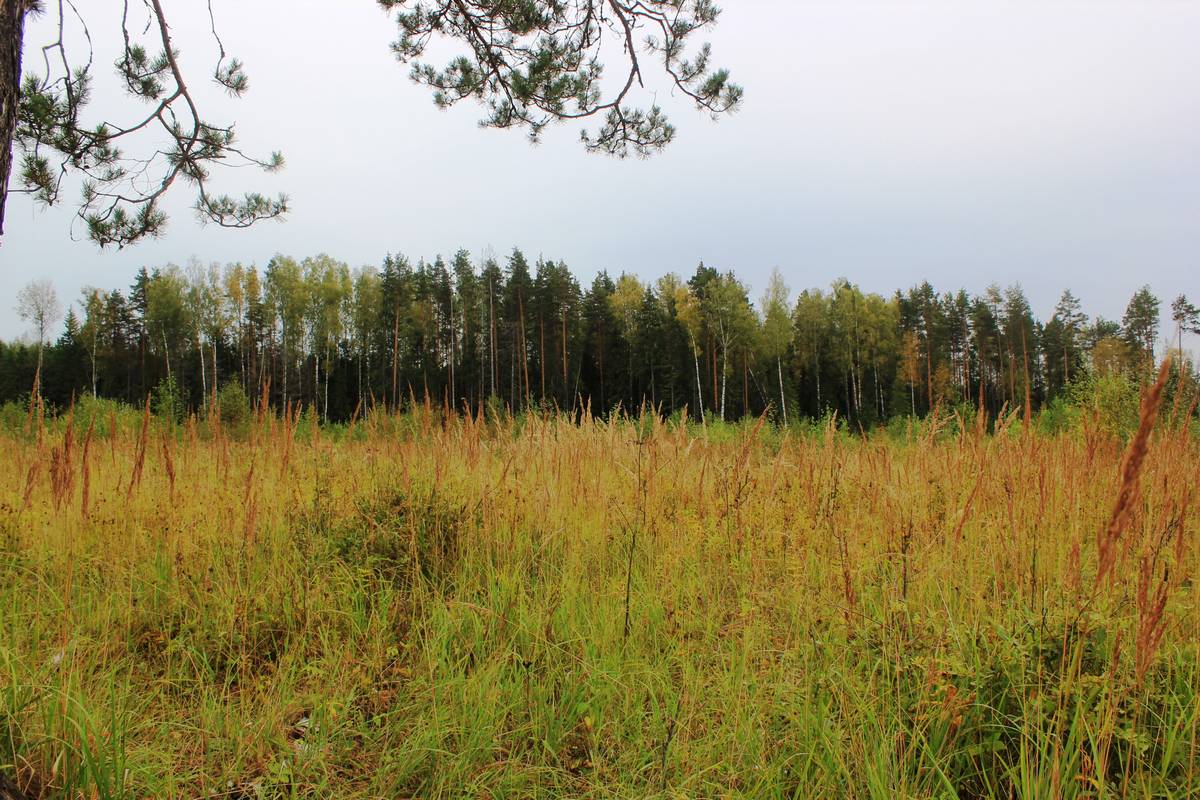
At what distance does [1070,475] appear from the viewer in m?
3.35

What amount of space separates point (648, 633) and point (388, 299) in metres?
41.7

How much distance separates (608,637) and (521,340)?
39.9m

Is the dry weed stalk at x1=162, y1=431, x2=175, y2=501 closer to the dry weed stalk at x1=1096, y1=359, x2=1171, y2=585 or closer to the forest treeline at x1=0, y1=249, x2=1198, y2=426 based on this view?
the dry weed stalk at x1=1096, y1=359, x2=1171, y2=585

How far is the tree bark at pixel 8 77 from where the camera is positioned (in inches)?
75.3

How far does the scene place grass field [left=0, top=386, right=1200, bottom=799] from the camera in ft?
5.13

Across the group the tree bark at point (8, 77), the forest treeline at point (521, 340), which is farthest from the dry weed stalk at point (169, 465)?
the forest treeline at point (521, 340)

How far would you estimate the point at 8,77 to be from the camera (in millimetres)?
1960

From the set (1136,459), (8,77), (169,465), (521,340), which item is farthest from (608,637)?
(521,340)

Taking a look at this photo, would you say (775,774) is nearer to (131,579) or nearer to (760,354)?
(131,579)

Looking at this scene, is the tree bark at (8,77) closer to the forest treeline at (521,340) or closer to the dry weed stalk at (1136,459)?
the dry weed stalk at (1136,459)

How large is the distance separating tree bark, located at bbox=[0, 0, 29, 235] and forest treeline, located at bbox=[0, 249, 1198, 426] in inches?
1343

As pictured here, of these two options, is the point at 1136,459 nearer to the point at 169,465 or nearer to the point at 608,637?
the point at 608,637

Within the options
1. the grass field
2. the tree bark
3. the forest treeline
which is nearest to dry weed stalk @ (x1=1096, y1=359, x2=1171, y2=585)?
the grass field

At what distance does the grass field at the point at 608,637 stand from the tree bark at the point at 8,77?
1.25 m
